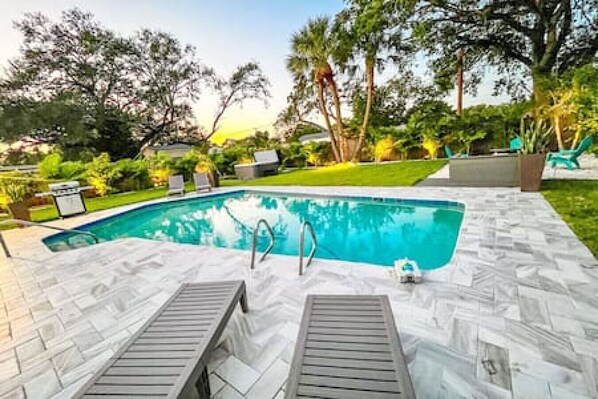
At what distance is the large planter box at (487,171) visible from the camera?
765 centimetres

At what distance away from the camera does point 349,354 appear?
1.71 meters

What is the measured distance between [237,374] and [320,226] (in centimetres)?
489

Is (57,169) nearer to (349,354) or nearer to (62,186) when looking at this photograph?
(62,186)

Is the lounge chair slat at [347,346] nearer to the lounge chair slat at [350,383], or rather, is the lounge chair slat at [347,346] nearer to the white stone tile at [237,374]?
the lounge chair slat at [350,383]

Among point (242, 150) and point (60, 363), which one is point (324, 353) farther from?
point (242, 150)

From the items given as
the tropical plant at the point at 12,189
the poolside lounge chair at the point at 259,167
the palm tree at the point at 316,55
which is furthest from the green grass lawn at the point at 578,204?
the poolside lounge chair at the point at 259,167

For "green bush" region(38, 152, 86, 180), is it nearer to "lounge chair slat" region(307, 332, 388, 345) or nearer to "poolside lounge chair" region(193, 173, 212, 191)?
"poolside lounge chair" region(193, 173, 212, 191)

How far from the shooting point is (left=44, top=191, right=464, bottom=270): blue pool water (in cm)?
514

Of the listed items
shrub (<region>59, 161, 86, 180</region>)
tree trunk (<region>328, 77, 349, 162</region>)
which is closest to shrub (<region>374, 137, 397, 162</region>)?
tree trunk (<region>328, 77, 349, 162</region>)

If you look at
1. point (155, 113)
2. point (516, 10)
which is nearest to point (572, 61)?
point (516, 10)

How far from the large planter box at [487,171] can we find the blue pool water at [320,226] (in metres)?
Result: 2.30

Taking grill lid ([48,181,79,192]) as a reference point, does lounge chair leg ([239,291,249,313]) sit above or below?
below

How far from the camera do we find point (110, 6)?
11.7 m

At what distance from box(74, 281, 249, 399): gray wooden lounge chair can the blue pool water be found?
119 inches
